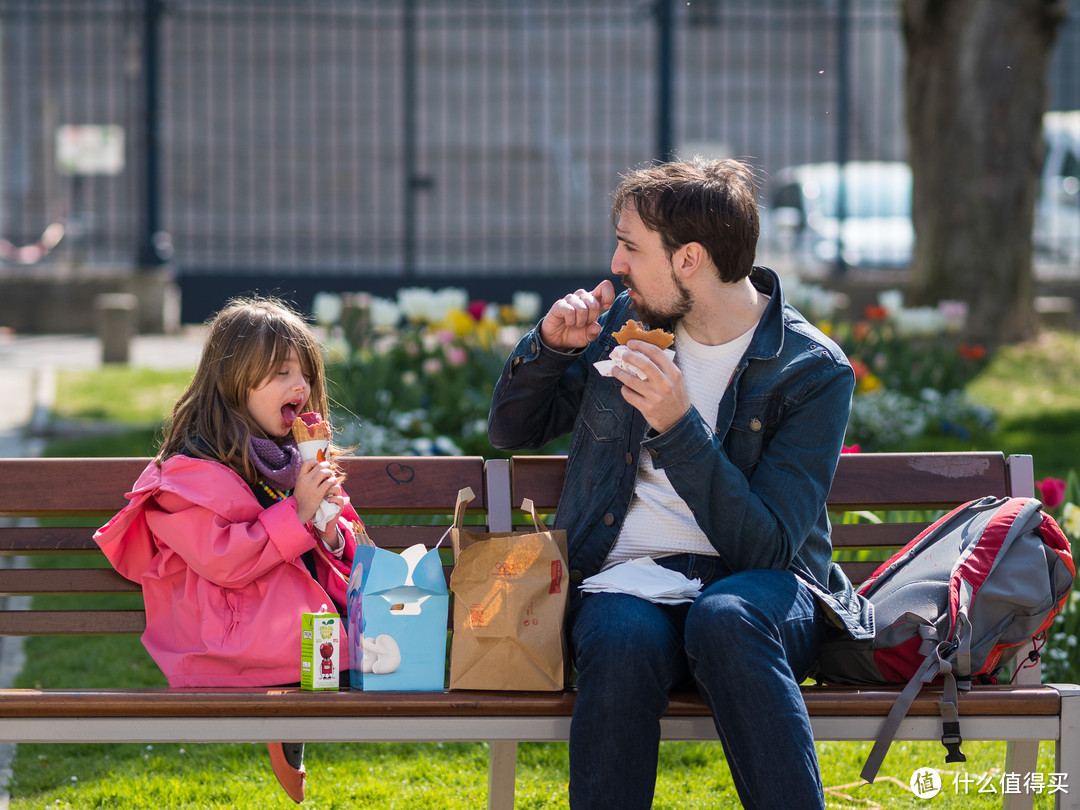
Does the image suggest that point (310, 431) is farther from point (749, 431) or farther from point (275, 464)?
point (749, 431)

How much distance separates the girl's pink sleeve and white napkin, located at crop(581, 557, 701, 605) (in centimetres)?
59

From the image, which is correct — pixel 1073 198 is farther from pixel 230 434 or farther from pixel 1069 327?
pixel 230 434

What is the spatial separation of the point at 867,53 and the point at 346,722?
21622mm

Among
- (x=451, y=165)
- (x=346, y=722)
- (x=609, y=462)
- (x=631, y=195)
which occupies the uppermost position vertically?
(x=451, y=165)

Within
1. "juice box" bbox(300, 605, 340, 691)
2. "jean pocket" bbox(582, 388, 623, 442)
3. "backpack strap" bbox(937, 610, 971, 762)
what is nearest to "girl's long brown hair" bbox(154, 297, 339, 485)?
"juice box" bbox(300, 605, 340, 691)

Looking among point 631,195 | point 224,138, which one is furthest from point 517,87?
point 631,195

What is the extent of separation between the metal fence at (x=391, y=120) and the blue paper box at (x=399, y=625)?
14.4 metres

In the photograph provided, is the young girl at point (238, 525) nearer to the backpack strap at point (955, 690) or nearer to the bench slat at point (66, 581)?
the bench slat at point (66, 581)

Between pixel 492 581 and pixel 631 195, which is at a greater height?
pixel 631 195

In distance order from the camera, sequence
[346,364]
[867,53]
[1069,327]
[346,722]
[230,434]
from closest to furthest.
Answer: [346,722] → [230,434] → [346,364] → [1069,327] → [867,53]

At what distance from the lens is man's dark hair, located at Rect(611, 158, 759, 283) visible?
253 centimetres

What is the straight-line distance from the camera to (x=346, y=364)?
19.1 feet

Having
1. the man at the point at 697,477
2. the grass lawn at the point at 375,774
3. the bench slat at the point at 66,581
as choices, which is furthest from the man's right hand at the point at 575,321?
the grass lawn at the point at 375,774

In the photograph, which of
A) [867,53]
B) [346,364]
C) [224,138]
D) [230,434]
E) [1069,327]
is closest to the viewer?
[230,434]
